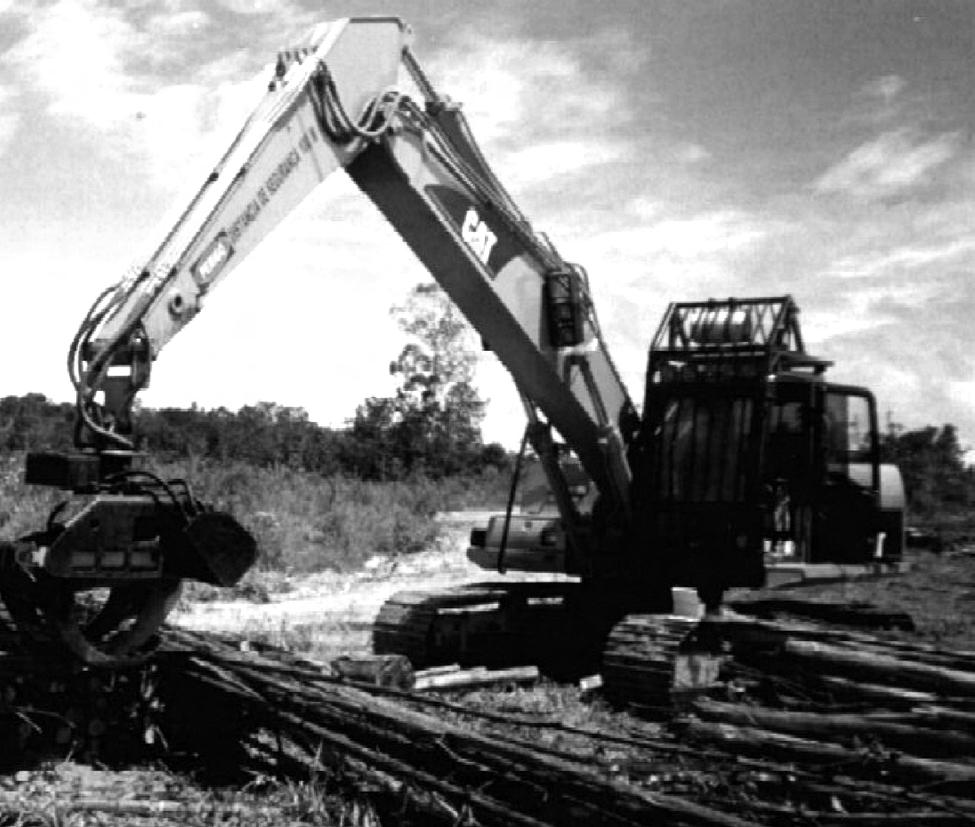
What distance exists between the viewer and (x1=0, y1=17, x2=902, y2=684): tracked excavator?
24.3ft

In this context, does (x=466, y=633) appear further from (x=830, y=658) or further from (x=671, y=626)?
(x=830, y=658)

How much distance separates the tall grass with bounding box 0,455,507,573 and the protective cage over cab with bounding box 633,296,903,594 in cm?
779

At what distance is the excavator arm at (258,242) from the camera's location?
18.9 ft

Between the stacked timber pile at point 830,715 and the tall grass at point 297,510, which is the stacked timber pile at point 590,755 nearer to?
the stacked timber pile at point 830,715

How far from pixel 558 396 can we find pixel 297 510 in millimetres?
11173

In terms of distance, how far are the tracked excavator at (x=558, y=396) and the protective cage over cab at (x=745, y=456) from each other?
0.05 ft

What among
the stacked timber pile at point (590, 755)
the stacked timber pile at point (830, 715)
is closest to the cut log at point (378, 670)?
the stacked timber pile at point (590, 755)

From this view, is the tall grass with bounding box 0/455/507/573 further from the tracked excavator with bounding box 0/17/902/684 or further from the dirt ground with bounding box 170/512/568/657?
the tracked excavator with bounding box 0/17/902/684

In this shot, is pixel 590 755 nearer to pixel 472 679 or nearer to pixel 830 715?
pixel 830 715

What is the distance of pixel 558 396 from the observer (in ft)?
31.3

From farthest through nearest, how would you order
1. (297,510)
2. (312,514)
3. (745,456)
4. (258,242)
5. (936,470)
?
1. (936,470)
2. (297,510)
3. (312,514)
4. (745,456)
5. (258,242)

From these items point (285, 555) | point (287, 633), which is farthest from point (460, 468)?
point (287, 633)

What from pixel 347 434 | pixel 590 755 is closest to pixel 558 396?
pixel 590 755

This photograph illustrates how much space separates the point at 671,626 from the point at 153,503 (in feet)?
13.2
